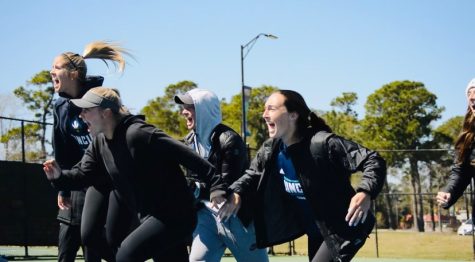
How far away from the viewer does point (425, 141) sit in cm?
7012

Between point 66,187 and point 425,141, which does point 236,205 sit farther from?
point 425,141

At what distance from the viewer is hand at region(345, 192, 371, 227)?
4.46 meters

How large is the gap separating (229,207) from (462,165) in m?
2.15

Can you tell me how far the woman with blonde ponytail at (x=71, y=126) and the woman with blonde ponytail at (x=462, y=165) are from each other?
287 centimetres

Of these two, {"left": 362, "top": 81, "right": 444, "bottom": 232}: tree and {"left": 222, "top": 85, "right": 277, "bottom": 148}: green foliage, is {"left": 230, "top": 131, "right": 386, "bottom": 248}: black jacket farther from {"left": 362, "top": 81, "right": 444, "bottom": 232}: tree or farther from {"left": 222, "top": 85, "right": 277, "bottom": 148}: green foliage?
{"left": 362, "top": 81, "right": 444, "bottom": 232}: tree

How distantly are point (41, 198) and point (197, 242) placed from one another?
8.80m

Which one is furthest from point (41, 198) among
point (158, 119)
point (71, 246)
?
point (158, 119)

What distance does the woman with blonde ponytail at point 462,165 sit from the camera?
610 cm

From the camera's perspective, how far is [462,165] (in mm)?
6172

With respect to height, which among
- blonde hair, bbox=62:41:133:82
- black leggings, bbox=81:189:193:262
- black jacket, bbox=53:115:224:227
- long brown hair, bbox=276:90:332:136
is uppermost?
blonde hair, bbox=62:41:133:82

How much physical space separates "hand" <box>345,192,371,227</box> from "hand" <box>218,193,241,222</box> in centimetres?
82

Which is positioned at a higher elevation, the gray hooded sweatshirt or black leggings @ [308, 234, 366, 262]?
the gray hooded sweatshirt

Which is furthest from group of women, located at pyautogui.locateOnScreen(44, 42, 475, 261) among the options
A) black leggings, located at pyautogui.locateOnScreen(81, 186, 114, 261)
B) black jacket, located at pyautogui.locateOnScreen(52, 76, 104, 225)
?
black jacket, located at pyautogui.locateOnScreen(52, 76, 104, 225)

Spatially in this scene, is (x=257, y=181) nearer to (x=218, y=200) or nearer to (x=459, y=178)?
(x=218, y=200)
